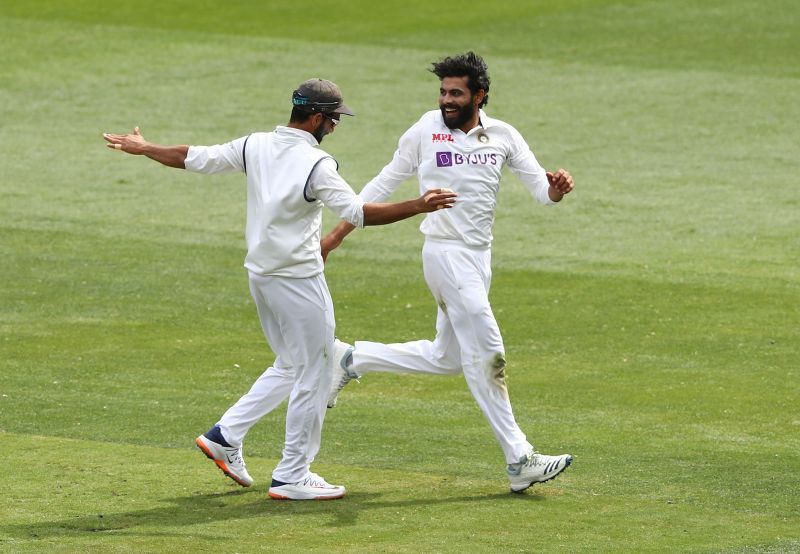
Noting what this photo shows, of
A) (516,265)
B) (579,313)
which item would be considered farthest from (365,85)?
(579,313)

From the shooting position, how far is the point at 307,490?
8.89 metres

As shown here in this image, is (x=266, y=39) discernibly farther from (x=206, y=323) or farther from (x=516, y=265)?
(x=206, y=323)

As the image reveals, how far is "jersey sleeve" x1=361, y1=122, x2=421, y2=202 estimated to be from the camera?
9633 mm

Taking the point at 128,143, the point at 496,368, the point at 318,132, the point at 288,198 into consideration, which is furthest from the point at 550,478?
the point at 128,143

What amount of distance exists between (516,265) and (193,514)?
8170mm

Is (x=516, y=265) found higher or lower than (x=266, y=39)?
lower

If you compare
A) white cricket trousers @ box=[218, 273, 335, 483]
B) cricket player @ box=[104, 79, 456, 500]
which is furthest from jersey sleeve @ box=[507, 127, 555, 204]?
white cricket trousers @ box=[218, 273, 335, 483]

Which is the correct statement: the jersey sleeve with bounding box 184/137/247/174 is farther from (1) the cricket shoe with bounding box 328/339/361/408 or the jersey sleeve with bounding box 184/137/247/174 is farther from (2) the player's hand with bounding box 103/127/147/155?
(1) the cricket shoe with bounding box 328/339/361/408

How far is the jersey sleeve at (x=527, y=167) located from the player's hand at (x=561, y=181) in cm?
24

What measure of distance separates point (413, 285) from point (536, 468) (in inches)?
255

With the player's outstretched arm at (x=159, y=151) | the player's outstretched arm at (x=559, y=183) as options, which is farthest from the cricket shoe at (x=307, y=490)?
the player's outstretched arm at (x=559, y=183)

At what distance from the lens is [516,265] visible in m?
16.2

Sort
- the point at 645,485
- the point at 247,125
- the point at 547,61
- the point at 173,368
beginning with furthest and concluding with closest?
1. the point at 547,61
2. the point at 247,125
3. the point at 173,368
4. the point at 645,485

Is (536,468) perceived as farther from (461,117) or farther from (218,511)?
(461,117)
